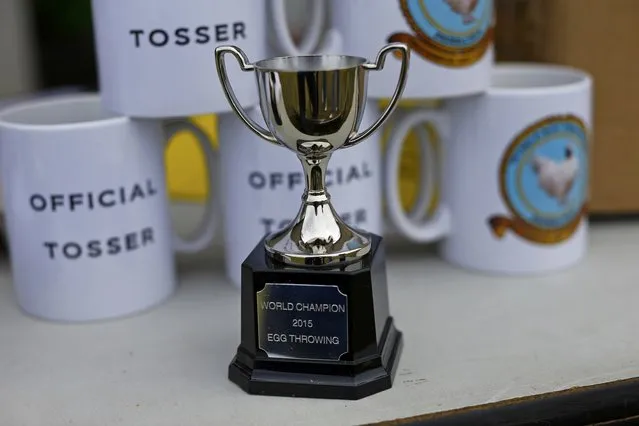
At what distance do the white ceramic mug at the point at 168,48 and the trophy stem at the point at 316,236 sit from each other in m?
0.14

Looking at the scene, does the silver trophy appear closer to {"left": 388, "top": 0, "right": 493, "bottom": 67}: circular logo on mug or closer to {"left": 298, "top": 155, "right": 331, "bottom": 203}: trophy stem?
{"left": 298, "top": 155, "right": 331, "bottom": 203}: trophy stem

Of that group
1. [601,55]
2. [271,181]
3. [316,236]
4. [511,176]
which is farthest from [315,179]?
[601,55]

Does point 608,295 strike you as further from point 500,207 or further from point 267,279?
point 267,279

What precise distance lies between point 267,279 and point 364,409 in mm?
101

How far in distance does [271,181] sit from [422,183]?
171 millimetres

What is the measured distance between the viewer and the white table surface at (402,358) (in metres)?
0.57

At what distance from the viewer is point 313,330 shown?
0.57m

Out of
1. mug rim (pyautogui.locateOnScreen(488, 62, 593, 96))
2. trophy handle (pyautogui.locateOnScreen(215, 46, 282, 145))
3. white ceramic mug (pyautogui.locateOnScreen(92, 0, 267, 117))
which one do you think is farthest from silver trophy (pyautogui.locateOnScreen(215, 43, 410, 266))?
mug rim (pyautogui.locateOnScreen(488, 62, 593, 96))

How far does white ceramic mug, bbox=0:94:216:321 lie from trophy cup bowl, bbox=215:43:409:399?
0.16 metres

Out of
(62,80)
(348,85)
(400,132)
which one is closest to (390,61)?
(400,132)

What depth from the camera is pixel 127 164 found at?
69 cm

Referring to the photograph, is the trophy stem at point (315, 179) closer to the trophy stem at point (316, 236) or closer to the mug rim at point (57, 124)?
the trophy stem at point (316, 236)

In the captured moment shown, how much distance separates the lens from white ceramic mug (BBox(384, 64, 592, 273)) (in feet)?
2.44

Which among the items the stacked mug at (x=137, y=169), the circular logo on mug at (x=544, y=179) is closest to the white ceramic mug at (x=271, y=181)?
the stacked mug at (x=137, y=169)
